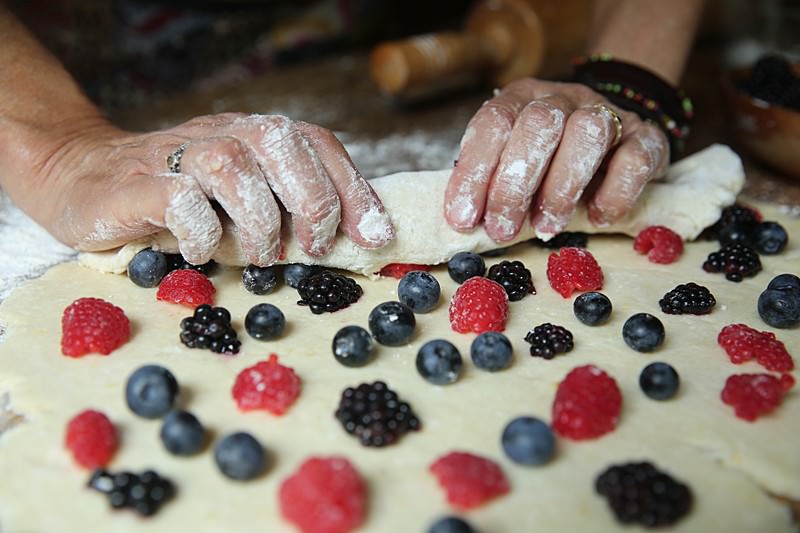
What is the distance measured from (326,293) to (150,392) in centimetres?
48

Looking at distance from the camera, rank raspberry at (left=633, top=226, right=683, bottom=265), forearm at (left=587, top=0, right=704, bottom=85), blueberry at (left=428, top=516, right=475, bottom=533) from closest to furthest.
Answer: blueberry at (left=428, top=516, right=475, bottom=533) < raspberry at (left=633, top=226, right=683, bottom=265) < forearm at (left=587, top=0, right=704, bottom=85)

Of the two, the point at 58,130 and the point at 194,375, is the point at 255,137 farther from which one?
the point at 58,130

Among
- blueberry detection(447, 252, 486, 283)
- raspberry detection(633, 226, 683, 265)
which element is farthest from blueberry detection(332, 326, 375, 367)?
raspberry detection(633, 226, 683, 265)

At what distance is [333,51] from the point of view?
3711 millimetres

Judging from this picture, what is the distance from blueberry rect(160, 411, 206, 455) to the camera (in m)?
1.27

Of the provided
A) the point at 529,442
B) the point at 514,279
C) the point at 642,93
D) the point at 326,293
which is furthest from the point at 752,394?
the point at 642,93

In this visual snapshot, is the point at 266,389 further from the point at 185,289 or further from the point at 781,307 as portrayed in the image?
the point at 781,307

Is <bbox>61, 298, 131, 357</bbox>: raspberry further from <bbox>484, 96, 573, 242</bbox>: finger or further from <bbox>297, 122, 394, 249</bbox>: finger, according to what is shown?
<bbox>484, 96, 573, 242</bbox>: finger

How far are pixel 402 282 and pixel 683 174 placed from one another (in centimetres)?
99

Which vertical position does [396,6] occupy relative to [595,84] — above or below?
below

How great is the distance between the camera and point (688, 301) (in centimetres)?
171

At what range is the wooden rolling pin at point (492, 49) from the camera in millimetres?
2912

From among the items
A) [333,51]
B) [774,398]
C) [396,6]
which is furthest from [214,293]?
[396,6]

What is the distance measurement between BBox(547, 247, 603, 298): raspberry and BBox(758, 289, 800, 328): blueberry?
1.20ft
